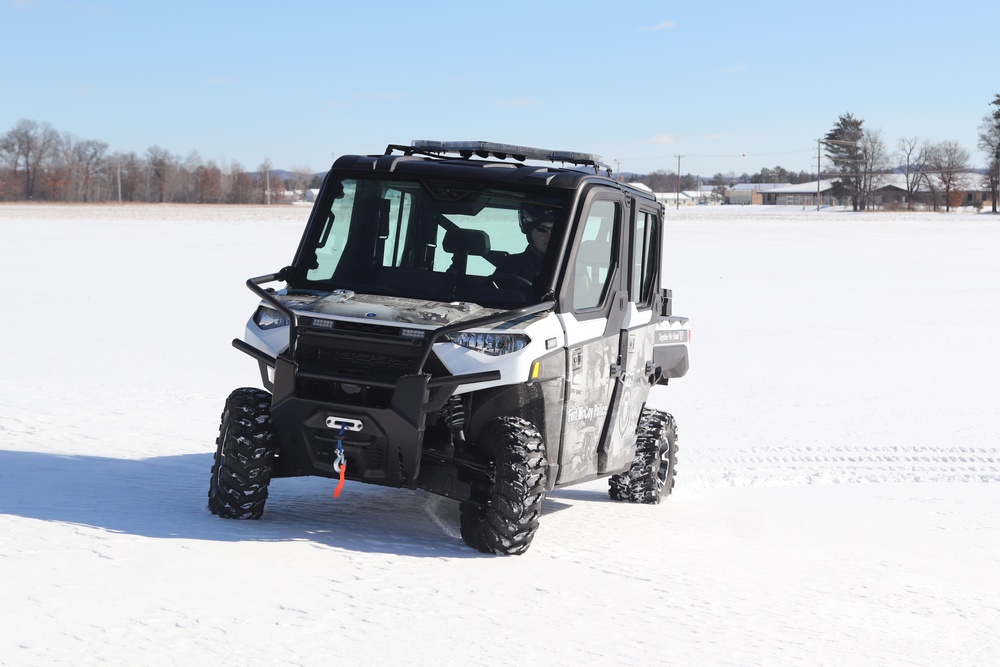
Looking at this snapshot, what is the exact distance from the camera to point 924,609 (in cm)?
569

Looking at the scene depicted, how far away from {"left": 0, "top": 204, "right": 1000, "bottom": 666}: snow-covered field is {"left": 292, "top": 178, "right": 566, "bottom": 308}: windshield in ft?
4.49

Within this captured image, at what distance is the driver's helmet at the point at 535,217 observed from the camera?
250 inches

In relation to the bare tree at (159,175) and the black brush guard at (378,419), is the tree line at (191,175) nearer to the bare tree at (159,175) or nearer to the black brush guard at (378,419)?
the bare tree at (159,175)

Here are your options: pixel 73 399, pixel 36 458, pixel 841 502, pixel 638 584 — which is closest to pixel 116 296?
pixel 73 399

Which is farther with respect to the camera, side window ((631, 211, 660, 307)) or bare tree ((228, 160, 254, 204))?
bare tree ((228, 160, 254, 204))

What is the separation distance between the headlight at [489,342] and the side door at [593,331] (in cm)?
45

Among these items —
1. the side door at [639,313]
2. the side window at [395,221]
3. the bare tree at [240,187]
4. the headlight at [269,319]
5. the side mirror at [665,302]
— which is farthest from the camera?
the bare tree at [240,187]

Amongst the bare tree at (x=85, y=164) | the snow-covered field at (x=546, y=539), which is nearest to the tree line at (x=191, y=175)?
the bare tree at (x=85, y=164)

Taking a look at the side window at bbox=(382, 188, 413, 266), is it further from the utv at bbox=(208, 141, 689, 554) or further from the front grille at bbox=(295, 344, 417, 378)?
the front grille at bbox=(295, 344, 417, 378)

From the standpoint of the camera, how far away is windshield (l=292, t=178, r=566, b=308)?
630 cm

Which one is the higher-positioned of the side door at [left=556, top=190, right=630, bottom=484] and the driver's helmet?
the driver's helmet

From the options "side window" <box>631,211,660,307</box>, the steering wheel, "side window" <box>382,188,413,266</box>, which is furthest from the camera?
"side window" <box>631,211,660,307</box>

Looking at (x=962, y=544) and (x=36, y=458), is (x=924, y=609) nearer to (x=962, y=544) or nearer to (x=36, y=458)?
(x=962, y=544)

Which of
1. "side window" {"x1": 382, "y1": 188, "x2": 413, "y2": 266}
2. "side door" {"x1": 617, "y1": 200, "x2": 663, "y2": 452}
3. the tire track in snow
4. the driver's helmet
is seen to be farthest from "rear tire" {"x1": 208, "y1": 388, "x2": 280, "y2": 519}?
the tire track in snow
